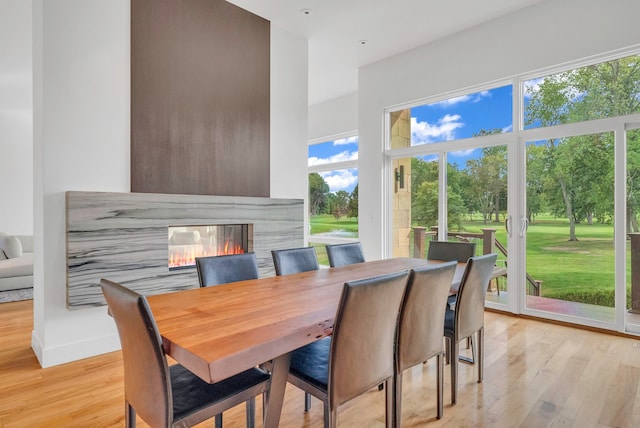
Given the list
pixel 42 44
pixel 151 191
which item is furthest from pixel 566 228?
pixel 42 44

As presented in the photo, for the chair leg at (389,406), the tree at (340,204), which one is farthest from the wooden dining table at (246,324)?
the tree at (340,204)

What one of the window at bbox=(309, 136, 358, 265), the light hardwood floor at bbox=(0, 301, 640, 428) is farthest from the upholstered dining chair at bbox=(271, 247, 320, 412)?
the window at bbox=(309, 136, 358, 265)

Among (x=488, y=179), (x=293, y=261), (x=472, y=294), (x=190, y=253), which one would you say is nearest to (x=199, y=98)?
(x=190, y=253)

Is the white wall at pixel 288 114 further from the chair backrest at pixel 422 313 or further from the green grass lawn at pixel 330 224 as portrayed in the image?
the chair backrest at pixel 422 313

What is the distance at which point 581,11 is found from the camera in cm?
345

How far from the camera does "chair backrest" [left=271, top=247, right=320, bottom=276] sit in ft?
8.69

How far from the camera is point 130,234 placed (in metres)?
3.00

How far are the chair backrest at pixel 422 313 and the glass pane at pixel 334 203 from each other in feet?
14.1

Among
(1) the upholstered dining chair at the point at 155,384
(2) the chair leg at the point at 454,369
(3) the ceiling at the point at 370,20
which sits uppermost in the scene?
(3) the ceiling at the point at 370,20

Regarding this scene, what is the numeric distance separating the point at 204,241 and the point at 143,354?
Result: 2486mm

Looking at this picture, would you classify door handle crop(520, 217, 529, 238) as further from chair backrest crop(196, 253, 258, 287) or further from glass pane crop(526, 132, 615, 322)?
chair backrest crop(196, 253, 258, 287)

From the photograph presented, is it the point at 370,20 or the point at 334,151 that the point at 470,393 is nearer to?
the point at 370,20

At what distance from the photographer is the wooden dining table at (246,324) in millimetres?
1151

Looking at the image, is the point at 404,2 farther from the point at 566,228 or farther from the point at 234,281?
the point at 234,281
